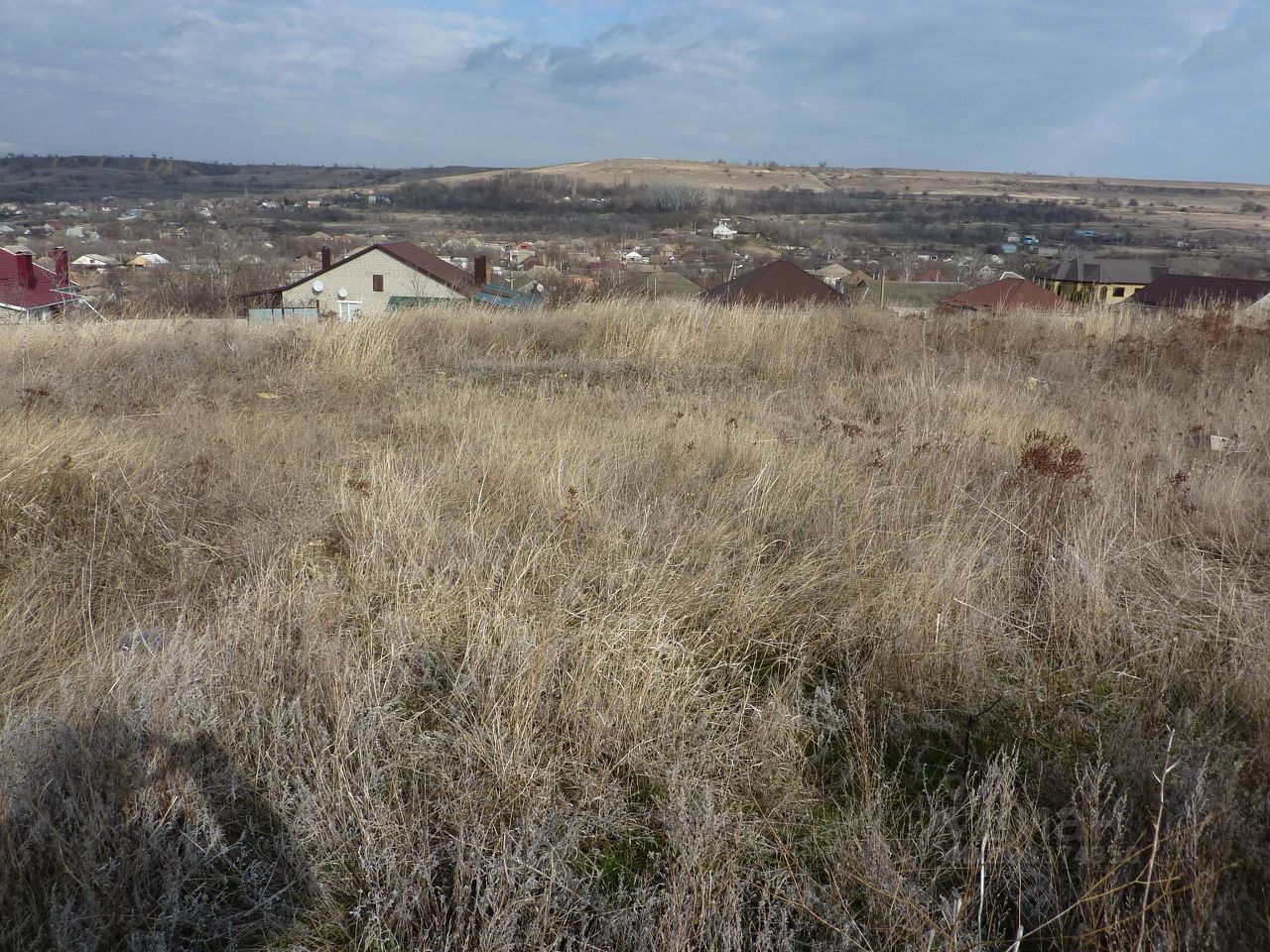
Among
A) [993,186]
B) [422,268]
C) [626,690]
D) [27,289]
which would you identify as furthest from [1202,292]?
[993,186]

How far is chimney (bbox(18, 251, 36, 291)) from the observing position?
19.8 meters

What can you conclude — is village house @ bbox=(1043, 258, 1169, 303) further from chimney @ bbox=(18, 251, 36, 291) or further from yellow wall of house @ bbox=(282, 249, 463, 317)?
chimney @ bbox=(18, 251, 36, 291)

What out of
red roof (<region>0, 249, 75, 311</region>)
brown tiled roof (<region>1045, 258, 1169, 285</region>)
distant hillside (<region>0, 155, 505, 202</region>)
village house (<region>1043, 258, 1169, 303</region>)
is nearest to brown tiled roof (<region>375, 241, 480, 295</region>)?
red roof (<region>0, 249, 75, 311</region>)

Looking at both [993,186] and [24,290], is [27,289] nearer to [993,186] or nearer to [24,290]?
[24,290]

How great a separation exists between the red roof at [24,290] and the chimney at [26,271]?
79mm

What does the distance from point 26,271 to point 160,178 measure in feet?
558

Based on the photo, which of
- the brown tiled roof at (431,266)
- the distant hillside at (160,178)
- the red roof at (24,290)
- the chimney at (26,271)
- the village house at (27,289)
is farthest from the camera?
the distant hillside at (160,178)

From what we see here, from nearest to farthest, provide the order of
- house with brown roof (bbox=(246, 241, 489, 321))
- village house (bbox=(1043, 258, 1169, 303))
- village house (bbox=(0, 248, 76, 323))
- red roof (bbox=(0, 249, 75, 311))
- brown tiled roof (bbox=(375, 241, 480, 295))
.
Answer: village house (bbox=(0, 248, 76, 323)) → red roof (bbox=(0, 249, 75, 311)) → brown tiled roof (bbox=(375, 241, 480, 295)) → house with brown roof (bbox=(246, 241, 489, 321)) → village house (bbox=(1043, 258, 1169, 303))

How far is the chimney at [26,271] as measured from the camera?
19.8 m

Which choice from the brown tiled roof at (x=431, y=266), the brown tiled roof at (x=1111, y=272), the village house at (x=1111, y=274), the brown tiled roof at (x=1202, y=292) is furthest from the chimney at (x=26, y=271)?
the brown tiled roof at (x=1111, y=272)

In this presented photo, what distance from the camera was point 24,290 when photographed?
19.6 metres

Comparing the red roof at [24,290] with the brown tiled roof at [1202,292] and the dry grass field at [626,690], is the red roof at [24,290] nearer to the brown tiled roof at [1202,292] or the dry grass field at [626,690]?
the dry grass field at [626,690]

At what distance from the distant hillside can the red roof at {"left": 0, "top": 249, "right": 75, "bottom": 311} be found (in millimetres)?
131376

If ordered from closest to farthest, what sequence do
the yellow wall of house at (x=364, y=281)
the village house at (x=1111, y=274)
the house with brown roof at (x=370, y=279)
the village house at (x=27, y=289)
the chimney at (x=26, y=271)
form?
the village house at (x=27, y=289)
the chimney at (x=26, y=271)
the house with brown roof at (x=370, y=279)
the yellow wall of house at (x=364, y=281)
the village house at (x=1111, y=274)
